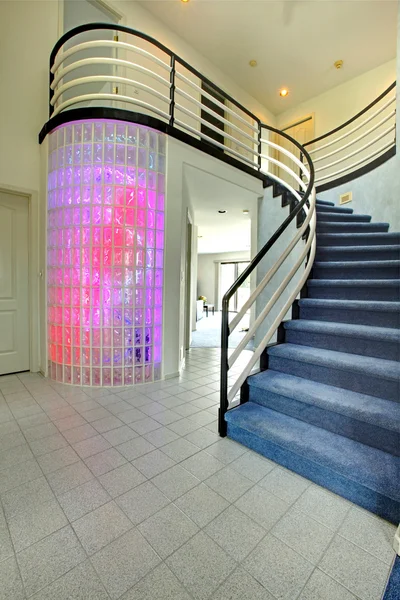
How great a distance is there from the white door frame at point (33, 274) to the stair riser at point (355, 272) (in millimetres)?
3408

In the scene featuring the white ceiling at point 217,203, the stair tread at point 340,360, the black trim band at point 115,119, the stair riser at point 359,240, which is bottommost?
the stair tread at point 340,360

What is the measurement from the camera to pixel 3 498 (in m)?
1.47

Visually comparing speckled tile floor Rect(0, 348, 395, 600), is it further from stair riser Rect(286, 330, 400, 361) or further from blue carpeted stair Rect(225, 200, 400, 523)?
stair riser Rect(286, 330, 400, 361)

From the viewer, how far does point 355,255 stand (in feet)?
10.0

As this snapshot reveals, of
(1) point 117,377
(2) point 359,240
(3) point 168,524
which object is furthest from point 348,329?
(1) point 117,377

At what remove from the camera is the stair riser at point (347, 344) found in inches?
77.2

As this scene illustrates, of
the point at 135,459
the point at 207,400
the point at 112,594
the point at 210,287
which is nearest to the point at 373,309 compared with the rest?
the point at 207,400

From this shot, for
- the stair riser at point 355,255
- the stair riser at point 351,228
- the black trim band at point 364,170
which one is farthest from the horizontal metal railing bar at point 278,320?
the black trim band at point 364,170

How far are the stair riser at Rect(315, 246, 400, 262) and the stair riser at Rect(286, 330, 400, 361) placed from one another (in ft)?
4.00

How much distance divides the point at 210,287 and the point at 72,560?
1286cm

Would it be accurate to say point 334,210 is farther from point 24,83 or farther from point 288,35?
point 24,83

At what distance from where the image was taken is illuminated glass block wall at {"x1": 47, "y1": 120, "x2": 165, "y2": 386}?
304cm

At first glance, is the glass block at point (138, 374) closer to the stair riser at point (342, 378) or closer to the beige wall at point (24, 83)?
the stair riser at point (342, 378)

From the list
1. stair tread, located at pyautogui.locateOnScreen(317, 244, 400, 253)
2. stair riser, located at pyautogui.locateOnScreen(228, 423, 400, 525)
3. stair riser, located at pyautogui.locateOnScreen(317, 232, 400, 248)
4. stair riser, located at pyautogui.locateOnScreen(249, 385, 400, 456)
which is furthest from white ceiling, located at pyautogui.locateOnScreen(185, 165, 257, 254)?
stair riser, located at pyautogui.locateOnScreen(228, 423, 400, 525)
